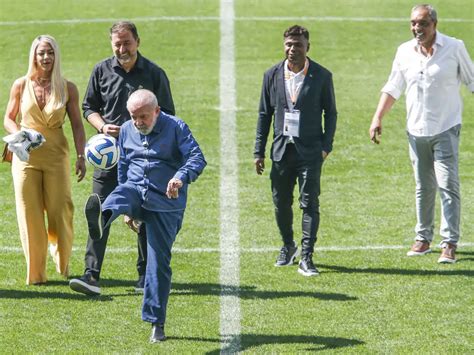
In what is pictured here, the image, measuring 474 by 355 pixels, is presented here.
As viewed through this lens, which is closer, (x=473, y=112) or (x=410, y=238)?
(x=410, y=238)

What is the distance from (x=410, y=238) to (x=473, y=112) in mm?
5136

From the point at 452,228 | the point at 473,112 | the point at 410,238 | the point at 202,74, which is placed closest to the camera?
the point at 452,228

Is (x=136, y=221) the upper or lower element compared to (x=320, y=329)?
upper

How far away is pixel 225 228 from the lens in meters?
12.8

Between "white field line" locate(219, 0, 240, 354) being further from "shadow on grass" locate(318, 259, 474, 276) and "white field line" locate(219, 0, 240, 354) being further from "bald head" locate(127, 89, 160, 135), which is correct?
"bald head" locate(127, 89, 160, 135)

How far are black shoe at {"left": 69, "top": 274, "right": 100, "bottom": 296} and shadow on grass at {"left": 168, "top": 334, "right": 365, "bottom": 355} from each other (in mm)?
1344

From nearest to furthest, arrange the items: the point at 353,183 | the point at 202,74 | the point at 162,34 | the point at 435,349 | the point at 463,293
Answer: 1. the point at 435,349
2. the point at 463,293
3. the point at 353,183
4. the point at 202,74
5. the point at 162,34

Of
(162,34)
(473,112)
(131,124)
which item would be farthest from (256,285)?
(162,34)

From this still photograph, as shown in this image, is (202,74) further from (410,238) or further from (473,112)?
(410,238)

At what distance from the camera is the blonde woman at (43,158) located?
10.7 metres

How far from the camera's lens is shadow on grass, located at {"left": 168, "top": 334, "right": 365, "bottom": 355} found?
9.15 m

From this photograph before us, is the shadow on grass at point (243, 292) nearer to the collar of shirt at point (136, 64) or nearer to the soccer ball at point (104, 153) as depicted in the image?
the soccer ball at point (104, 153)

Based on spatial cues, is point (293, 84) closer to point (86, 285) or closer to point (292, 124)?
point (292, 124)

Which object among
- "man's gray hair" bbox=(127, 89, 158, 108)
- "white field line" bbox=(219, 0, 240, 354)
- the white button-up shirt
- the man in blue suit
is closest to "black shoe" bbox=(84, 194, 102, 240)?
the man in blue suit
